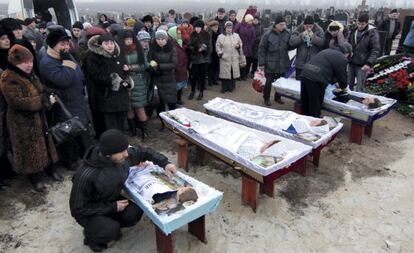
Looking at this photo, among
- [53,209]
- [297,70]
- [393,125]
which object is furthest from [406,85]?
[53,209]

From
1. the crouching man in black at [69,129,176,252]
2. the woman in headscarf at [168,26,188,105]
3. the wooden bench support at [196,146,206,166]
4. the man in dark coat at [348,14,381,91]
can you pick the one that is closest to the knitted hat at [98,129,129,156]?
the crouching man in black at [69,129,176,252]

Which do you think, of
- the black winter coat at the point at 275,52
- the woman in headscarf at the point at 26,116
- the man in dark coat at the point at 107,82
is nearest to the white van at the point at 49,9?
the man in dark coat at the point at 107,82

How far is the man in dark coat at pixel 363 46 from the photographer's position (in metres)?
6.02

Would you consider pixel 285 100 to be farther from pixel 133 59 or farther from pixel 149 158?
pixel 149 158

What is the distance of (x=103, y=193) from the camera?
285 centimetres

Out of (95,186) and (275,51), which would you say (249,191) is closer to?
(95,186)

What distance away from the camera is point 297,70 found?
6.60 m

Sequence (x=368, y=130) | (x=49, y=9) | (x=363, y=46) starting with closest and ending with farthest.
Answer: (x=368, y=130)
(x=363, y=46)
(x=49, y=9)

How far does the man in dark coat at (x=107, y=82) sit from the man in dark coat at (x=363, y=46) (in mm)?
4155

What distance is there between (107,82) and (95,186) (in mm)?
1956

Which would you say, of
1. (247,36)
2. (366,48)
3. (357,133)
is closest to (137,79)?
(357,133)

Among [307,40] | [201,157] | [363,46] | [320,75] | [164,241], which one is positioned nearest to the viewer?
[164,241]

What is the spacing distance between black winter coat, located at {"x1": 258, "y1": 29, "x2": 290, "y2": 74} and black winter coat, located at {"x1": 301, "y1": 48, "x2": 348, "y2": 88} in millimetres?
1559

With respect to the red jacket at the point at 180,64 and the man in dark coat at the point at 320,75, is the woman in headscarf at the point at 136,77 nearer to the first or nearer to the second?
the red jacket at the point at 180,64
